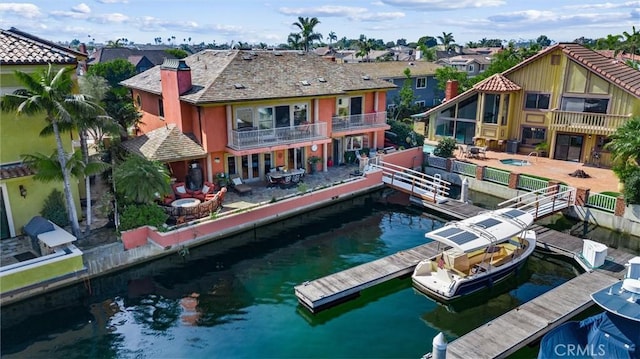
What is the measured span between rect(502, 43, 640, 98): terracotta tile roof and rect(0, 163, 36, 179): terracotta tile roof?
31.4m

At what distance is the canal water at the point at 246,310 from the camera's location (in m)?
14.6

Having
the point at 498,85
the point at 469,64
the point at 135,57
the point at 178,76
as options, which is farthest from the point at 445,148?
the point at 135,57

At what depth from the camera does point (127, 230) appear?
1953 centimetres

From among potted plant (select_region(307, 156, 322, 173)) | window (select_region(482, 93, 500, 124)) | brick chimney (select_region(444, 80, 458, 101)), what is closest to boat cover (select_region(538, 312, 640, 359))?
potted plant (select_region(307, 156, 322, 173))

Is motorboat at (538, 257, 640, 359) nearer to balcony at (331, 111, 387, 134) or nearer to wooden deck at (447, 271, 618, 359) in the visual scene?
wooden deck at (447, 271, 618, 359)

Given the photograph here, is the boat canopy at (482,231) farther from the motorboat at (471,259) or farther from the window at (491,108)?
the window at (491,108)

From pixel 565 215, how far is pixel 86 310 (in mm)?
23658

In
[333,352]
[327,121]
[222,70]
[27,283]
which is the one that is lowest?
[333,352]

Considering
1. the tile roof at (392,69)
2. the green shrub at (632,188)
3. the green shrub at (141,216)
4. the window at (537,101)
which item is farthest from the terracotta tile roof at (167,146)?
the tile roof at (392,69)

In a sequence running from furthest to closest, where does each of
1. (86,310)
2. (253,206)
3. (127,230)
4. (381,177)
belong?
(381,177)
(253,206)
(127,230)
(86,310)

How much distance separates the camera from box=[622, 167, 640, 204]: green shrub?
72.1 feet

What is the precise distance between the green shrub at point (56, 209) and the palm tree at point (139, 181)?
2.47 meters

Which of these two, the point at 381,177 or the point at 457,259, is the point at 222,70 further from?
the point at 457,259

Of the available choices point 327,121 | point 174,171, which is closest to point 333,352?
point 174,171
